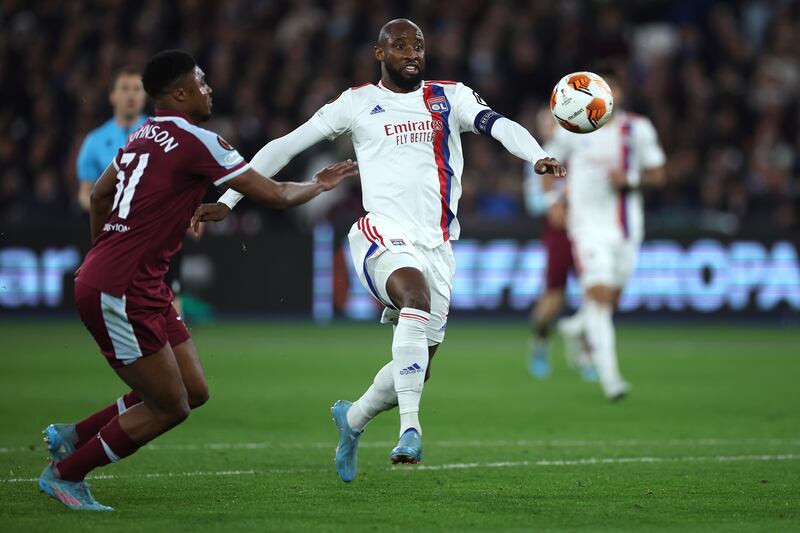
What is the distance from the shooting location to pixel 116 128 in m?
10.8

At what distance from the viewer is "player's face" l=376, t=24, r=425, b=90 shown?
791 cm

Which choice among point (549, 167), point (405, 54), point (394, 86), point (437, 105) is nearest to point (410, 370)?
point (549, 167)

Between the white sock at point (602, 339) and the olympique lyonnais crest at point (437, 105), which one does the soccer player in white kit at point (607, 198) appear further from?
the olympique lyonnais crest at point (437, 105)

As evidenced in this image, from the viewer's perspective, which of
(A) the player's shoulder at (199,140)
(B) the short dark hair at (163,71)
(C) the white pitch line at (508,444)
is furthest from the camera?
(C) the white pitch line at (508,444)

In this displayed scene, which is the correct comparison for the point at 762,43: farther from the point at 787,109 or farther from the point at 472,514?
the point at 472,514

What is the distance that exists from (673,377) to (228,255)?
7802 millimetres

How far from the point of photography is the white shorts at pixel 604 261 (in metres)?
12.5

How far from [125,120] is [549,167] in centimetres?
464

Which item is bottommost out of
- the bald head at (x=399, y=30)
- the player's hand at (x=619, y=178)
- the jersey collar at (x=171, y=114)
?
the player's hand at (x=619, y=178)

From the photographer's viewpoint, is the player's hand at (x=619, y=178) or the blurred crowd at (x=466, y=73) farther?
the blurred crowd at (x=466, y=73)

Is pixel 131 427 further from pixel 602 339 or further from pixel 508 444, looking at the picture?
pixel 602 339

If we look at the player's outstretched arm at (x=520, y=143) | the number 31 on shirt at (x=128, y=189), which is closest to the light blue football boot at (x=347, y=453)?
the player's outstretched arm at (x=520, y=143)

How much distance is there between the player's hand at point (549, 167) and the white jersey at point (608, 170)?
5420 millimetres

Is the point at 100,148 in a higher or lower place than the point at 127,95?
lower
